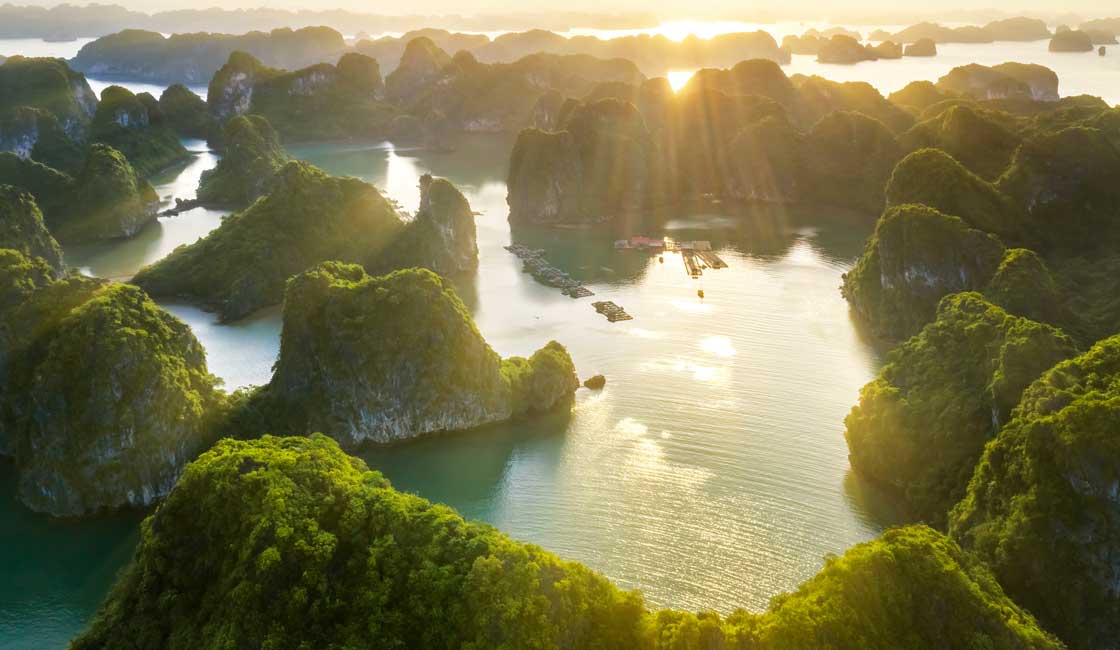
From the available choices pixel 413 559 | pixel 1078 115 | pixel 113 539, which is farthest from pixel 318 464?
pixel 1078 115

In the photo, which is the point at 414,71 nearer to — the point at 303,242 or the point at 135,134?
the point at 135,134

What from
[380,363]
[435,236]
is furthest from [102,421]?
[435,236]

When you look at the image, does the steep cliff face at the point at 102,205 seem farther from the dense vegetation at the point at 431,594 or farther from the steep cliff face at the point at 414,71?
the steep cliff face at the point at 414,71

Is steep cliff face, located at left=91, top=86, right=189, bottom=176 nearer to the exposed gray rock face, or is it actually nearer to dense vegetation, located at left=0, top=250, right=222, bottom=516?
the exposed gray rock face

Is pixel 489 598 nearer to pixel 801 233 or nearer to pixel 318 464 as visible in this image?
pixel 318 464

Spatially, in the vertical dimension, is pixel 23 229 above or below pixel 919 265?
above

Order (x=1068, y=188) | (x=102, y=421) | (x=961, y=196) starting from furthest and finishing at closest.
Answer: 1. (x=1068, y=188)
2. (x=961, y=196)
3. (x=102, y=421)
